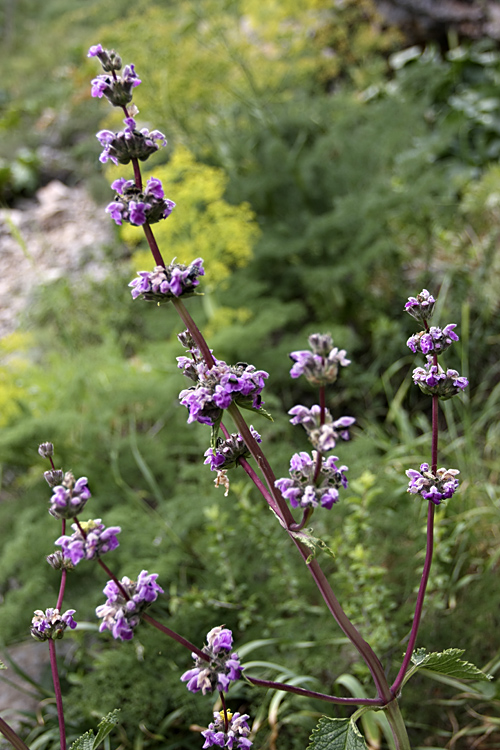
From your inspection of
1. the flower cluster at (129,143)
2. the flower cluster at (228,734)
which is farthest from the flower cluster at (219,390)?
the flower cluster at (228,734)

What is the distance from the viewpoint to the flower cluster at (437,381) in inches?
33.1

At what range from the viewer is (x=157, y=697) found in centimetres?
154

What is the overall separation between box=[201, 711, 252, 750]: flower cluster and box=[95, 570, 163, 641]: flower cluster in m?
0.18

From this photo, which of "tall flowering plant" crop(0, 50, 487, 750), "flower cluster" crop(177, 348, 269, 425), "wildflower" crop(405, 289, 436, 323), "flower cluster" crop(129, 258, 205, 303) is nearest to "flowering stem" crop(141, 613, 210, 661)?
"tall flowering plant" crop(0, 50, 487, 750)

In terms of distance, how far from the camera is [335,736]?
0.85 metres

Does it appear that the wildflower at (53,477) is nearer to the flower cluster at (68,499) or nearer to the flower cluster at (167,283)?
the flower cluster at (68,499)

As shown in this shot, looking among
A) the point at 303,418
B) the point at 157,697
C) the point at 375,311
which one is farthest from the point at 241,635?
the point at 375,311

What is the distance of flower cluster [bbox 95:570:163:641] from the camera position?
75 cm

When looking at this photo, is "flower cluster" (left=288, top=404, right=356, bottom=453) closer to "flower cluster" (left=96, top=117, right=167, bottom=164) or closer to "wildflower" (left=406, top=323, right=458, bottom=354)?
"wildflower" (left=406, top=323, right=458, bottom=354)

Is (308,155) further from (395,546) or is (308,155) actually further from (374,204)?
(395,546)

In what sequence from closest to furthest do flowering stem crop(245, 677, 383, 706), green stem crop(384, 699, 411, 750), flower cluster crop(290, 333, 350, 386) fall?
flower cluster crop(290, 333, 350, 386), flowering stem crop(245, 677, 383, 706), green stem crop(384, 699, 411, 750)

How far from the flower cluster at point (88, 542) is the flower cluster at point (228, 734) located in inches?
10.7

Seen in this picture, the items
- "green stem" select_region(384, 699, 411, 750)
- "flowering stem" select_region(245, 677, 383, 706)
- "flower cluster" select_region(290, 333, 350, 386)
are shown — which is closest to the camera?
"flower cluster" select_region(290, 333, 350, 386)

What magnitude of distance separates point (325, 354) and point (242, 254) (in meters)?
2.61
